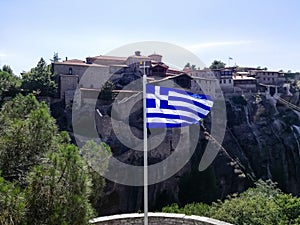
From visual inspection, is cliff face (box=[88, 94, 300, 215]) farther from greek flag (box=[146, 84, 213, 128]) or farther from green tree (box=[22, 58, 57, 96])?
greek flag (box=[146, 84, 213, 128])

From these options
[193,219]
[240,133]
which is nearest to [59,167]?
[193,219]

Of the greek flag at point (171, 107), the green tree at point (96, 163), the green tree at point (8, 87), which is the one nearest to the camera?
the greek flag at point (171, 107)

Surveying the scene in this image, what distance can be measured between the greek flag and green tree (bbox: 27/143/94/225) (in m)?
1.90

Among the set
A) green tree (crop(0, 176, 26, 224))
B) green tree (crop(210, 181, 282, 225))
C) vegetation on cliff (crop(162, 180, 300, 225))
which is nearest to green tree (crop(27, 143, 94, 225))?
green tree (crop(0, 176, 26, 224))

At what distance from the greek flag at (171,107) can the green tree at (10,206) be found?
3.06 meters

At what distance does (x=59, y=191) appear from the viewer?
608 centimetres

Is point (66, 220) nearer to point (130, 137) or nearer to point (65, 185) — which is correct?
point (65, 185)

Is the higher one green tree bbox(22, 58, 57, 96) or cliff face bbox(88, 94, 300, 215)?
green tree bbox(22, 58, 57, 96)

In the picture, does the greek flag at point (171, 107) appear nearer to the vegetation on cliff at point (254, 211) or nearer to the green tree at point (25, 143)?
the green tree at point (25, 143)

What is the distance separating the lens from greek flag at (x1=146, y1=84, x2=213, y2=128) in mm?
7340

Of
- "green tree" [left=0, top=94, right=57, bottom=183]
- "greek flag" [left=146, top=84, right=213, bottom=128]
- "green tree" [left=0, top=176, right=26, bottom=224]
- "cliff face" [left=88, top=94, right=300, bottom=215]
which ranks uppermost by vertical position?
"greek flag" [left=146, top=84, right=213, bottom=128]

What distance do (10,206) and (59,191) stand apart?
3.18 ft

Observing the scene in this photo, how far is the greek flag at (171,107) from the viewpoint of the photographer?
7.34 metres

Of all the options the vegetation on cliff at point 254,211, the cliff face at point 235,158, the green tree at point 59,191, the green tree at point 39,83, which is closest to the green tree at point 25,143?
the green tree at point 59,191
